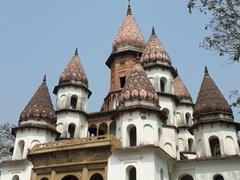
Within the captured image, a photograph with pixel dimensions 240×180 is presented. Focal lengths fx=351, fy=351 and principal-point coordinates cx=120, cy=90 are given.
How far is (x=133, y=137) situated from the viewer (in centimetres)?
2414

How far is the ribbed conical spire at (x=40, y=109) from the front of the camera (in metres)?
27.5

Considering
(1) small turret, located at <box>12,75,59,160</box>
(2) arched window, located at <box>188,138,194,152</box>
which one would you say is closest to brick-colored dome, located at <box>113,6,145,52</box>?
(2) arched window, located at <box>188,138,194,152</box>

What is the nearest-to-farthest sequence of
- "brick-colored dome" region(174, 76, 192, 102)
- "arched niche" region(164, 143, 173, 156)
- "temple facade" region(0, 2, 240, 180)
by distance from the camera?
"temple facade" region(0, 2, 240, 180) < "arched niche" region(164, 143, 173, 156) < "brick-colored dome" region(174, 76, 192, 102)

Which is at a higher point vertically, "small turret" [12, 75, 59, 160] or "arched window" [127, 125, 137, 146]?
"small turret" [12, 75, 59, 160]

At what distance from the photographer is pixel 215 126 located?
25297 millimetres

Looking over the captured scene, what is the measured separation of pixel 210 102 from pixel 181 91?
13.2 metres

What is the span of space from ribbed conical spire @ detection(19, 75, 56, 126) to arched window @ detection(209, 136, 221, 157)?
484 inches

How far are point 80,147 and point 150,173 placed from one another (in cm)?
531

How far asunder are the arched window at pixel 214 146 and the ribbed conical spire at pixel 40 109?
1229 cm

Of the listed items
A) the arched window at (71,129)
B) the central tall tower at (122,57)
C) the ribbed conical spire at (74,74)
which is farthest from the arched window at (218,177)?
the ribbed conical spire at (74,74)

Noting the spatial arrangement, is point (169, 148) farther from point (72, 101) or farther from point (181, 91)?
point (181, 91)

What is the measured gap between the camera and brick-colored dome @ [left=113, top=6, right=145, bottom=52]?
3681 cm

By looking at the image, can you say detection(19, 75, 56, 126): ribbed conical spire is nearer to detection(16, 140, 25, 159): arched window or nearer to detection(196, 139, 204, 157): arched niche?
detection(16, 140, 25, 159): arched window

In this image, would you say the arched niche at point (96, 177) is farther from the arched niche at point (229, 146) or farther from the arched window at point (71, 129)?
the arched niche at point (229, 146)
